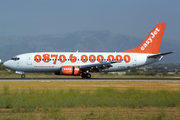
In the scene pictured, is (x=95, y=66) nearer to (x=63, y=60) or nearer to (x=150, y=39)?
(x=63, y=60)

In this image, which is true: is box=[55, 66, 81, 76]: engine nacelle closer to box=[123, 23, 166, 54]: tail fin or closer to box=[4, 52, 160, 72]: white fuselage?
box=[4, 52, 160, 72]: white fuselage

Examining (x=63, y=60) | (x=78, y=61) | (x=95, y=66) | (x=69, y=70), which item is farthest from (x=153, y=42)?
(x=69, y=70)

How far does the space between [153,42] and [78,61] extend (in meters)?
12.4

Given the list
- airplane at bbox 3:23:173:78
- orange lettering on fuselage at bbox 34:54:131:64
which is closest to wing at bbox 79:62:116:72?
airplane at bbox 3:23:173:78

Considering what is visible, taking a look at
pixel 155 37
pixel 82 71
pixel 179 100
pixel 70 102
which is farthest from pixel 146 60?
pixel 70 102

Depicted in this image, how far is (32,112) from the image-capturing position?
15.5m

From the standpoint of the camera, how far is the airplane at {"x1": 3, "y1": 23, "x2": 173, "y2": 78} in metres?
42.5

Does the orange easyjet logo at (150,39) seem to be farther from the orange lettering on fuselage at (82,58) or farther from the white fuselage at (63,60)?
the orange lettering on fuselage at (82,58)

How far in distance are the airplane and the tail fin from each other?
0.16 m

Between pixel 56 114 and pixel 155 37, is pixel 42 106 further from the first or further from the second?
pixel 155 37

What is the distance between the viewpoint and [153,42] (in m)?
47.8

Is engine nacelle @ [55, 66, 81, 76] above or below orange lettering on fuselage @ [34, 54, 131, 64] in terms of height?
below

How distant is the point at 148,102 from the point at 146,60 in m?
28.3

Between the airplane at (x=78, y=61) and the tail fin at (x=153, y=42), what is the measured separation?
16 cm
